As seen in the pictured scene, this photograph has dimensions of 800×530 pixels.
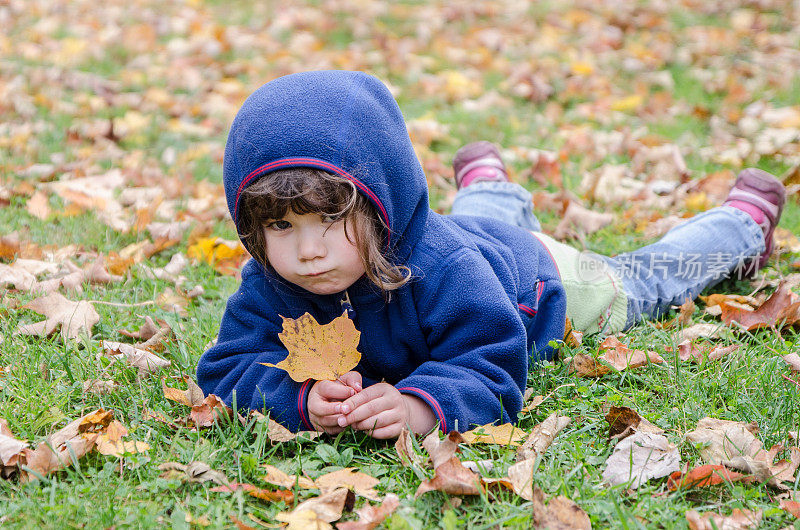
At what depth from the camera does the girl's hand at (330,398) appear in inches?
75.1

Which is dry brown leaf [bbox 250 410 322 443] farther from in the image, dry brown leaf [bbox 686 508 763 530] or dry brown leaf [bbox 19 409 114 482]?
dry brown leaf [bbox 686 508 763 530]

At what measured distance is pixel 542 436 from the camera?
1897mm

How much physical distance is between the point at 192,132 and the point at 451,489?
3538 millimetres

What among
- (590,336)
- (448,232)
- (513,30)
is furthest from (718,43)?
(448,232)

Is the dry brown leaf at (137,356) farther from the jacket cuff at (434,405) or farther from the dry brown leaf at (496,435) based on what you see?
the dry brown leaf at (496,435)

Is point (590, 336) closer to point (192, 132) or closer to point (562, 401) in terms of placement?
point (562, 401)

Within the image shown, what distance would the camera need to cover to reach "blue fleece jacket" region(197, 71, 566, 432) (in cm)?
183

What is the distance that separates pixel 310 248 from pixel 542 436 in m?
0.73

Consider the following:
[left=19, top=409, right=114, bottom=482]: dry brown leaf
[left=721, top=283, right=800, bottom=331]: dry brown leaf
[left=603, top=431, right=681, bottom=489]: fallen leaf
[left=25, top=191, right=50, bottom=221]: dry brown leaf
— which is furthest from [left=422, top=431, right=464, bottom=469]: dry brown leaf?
[left=25, top=191, right=50, bottom=221]: dry brown leaf

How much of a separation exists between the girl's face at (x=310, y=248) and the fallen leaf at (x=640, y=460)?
30.0 inches

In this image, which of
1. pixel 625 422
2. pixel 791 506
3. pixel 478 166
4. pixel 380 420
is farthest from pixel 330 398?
pixel 478 166

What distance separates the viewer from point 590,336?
2.53 meters

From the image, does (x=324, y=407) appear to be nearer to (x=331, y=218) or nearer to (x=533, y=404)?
(x=331, y=218)

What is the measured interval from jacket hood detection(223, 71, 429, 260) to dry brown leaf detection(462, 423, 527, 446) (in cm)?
51
